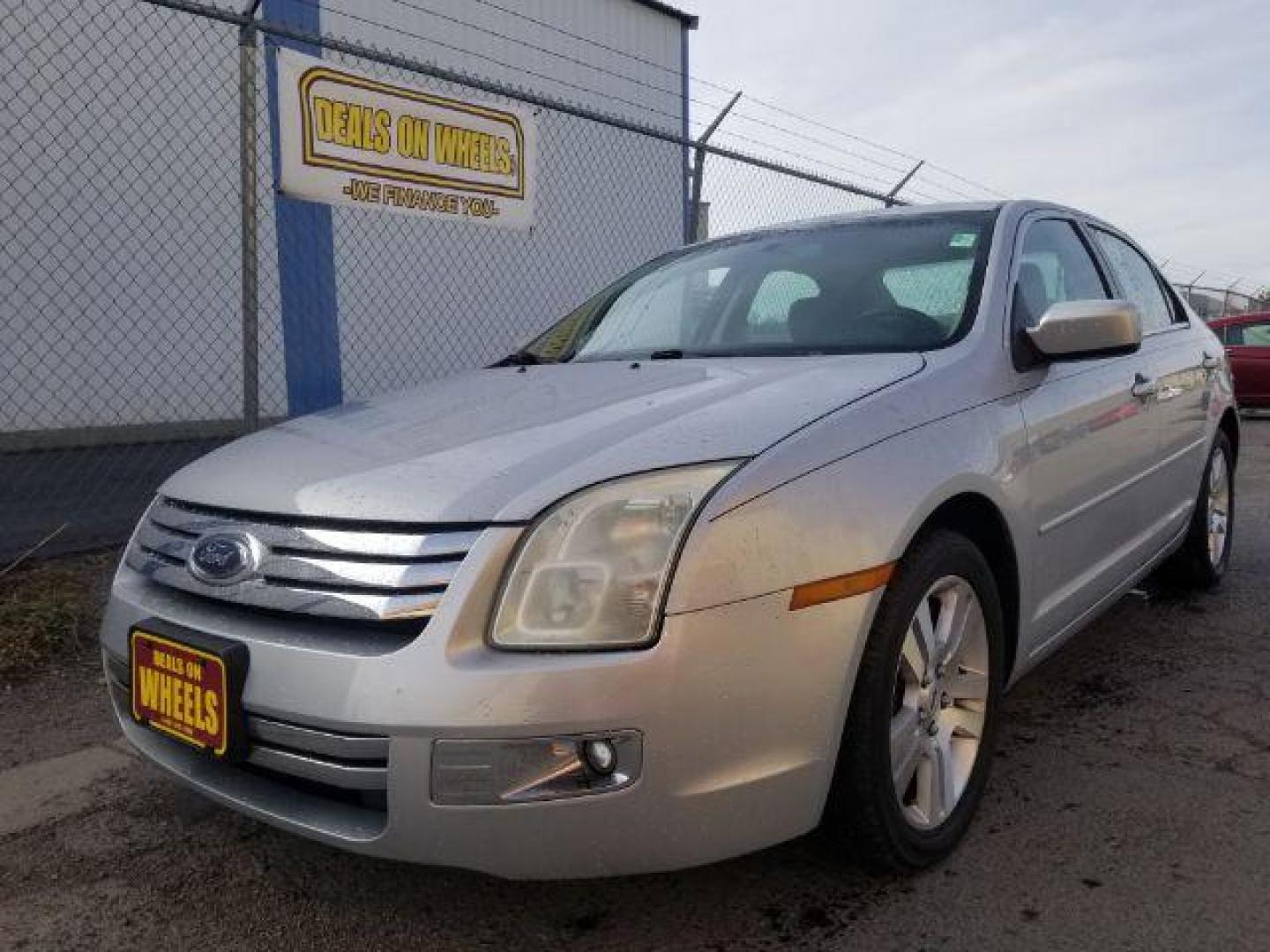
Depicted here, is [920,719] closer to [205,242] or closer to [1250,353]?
[205,242]

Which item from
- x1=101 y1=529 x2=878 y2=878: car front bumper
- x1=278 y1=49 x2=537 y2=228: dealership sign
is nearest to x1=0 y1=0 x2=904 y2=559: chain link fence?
x1=278 y1=49 x2=537 y2=228: dealership sign

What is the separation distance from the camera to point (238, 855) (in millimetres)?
2211

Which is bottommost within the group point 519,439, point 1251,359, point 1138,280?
point 519,439

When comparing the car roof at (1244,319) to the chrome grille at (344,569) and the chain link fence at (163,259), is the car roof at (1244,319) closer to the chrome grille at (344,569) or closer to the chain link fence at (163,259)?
the chain link fence at (163,259)

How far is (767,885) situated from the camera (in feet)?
6.68

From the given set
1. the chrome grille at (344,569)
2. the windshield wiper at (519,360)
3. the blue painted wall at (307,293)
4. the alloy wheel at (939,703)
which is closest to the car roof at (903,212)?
the windshield wiper at (519,360)

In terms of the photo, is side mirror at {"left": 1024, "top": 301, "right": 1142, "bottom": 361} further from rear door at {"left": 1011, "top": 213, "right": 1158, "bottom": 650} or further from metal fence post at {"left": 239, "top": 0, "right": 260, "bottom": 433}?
metal fence post at {"left": 239, "top": 0, "right": 260, "bottom": 433}

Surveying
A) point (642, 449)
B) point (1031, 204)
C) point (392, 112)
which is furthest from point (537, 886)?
point (392, 112)

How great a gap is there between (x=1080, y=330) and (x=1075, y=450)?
34 cm

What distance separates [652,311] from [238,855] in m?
1.84

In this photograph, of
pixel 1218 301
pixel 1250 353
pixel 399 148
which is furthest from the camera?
pixel 1218 301

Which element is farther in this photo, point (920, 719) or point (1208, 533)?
point (1208, 533)

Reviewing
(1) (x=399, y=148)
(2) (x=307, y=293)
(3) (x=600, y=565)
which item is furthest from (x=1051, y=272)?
(2) (x=307, y=293)

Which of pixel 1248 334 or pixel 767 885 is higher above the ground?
pixel 1248 334
